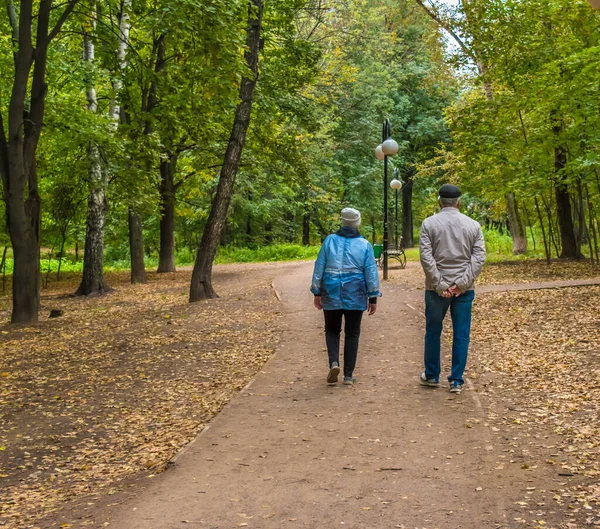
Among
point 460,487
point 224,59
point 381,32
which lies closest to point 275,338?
point 224,59

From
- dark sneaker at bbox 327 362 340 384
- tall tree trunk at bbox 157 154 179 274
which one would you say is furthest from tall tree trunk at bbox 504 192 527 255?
dark sneaker at bbox 327 362 340 384

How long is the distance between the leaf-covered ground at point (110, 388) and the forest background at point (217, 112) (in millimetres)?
1752

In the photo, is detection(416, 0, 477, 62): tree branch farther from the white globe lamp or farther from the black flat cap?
the black flat cap

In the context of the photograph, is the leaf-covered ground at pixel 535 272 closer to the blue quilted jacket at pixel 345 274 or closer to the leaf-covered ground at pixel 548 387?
the leaf-covered ground at pixel 548 387

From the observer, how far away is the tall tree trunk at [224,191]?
15602 mm

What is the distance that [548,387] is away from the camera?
761 cm


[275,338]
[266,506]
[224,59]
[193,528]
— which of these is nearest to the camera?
[193,528]

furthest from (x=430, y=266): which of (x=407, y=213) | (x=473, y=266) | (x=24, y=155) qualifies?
(x=407, y=213)

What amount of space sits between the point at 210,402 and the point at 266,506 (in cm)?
335

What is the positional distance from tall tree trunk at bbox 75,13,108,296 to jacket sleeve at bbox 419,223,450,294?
12678mm

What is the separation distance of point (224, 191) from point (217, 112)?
2.50 m

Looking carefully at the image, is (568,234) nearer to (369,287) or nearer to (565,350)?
(565,350)

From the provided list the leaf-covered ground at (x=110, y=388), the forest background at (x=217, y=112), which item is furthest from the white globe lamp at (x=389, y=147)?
the leaf-covered ground at (x=110, y=388)

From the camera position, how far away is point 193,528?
416 cm
